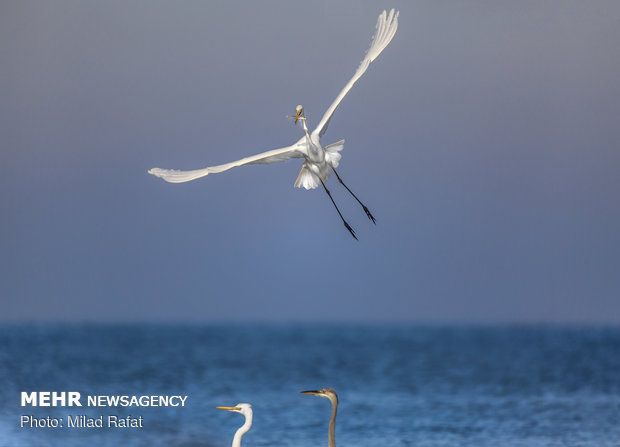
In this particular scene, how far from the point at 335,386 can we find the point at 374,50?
7158 mm

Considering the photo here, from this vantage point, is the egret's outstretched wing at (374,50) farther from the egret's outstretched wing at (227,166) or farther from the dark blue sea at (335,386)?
the dark blue sea at (335,386)

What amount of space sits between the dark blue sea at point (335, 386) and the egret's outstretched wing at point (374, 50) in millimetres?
3049

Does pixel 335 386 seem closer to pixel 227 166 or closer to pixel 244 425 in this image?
pixel 244 425

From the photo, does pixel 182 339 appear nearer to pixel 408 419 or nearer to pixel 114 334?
pixel 114 334

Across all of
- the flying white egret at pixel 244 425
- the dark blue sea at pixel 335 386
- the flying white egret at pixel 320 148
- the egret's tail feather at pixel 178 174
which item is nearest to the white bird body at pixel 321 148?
the flying white egret at pixel 320 148

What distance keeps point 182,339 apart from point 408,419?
12343 millimetres

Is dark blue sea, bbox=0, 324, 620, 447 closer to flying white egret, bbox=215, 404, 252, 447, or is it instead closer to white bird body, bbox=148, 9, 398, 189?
flying white egret, bbox=215, 404, 252, 447

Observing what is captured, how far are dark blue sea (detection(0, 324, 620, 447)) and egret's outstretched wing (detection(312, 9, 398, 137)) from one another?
3049 mm

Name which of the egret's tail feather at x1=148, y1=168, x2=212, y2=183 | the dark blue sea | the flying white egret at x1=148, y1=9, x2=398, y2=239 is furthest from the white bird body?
the dark blue sea

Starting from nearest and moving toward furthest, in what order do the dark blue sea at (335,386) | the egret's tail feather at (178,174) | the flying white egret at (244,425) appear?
the egret's tail feather at (178,174), the flying white egret at (244,425), the dark blue sea at (335,386)

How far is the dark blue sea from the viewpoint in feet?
27.1

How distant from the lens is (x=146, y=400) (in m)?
10.9

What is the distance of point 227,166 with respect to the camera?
5.05 metres

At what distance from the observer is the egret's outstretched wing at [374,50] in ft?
18.4
